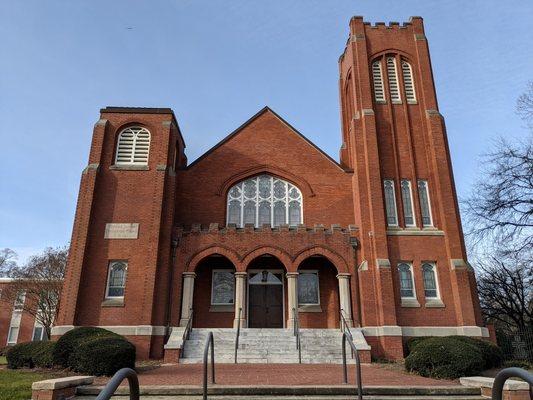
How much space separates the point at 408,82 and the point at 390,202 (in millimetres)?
7233

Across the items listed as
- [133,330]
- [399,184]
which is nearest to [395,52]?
[399,184]

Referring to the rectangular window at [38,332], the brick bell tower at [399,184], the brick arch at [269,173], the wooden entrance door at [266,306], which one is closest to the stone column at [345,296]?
the brick bell tower at [399,184]

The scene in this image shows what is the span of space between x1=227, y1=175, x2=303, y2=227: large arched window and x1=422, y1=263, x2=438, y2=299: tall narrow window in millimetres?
6427

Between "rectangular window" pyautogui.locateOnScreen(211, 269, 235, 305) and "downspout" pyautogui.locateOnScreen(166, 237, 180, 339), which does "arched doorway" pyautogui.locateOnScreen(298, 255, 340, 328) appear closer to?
"rectangular window" pyautogui.locateOnScreen(211, 269, 235, 305)

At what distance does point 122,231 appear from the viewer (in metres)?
19.7

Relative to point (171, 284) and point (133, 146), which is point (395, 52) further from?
point (171, 284)

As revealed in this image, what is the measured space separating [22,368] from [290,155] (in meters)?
15.6

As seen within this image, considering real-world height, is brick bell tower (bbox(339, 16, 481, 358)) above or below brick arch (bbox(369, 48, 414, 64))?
below

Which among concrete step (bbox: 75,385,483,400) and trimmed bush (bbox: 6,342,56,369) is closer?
concrete step (bbox: 75,385,483,400)

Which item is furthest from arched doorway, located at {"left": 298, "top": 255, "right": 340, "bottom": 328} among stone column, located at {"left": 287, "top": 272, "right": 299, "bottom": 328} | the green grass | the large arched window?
the green grass

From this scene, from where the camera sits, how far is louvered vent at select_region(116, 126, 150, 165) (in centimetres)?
2147

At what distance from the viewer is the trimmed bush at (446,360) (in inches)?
454

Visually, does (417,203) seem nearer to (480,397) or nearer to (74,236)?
(480,397)

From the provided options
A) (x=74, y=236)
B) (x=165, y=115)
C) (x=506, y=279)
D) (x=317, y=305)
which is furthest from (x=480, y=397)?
(x=506, y=279)
